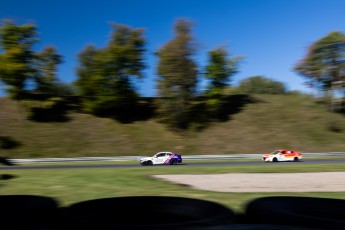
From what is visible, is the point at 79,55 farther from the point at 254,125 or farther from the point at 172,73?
the point at 254,125

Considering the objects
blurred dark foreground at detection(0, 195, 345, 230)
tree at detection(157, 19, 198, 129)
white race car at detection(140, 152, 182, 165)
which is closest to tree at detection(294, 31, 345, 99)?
tree at detection(157, 19, 198, 129)

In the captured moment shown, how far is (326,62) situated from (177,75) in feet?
74.6

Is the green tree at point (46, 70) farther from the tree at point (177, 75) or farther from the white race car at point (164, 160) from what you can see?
the white race car at point (164, 160)

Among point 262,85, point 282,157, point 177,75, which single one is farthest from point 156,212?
point 262,85

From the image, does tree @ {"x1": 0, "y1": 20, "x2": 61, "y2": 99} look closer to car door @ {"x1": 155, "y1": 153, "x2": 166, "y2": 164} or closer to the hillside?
the hillside

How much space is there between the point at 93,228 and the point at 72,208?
27.8 inches

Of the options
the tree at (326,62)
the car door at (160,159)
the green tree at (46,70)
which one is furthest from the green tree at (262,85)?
the car door at (160,159)

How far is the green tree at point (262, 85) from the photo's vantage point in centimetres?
10681

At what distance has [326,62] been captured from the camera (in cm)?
5147

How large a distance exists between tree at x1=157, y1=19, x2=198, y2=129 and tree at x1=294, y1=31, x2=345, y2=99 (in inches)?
731

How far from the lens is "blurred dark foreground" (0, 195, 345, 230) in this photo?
332cm

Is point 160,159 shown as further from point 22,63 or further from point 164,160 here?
point 22,63

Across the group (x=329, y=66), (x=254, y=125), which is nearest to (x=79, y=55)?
(x=254, y=125)

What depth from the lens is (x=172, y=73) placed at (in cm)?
4388
